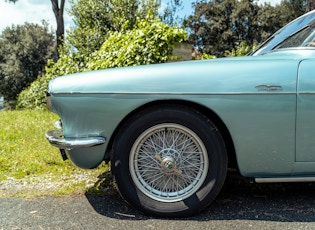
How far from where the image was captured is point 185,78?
8.35 ft

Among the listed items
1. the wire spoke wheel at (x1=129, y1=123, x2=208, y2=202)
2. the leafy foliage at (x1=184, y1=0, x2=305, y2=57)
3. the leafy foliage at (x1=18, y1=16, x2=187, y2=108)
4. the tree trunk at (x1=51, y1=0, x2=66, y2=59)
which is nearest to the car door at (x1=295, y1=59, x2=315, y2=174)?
the wire spoke wheel at (x1=129, y1=123, x2=208, y2=202)

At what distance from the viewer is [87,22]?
1123 cm

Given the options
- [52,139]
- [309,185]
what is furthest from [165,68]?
[309,185]

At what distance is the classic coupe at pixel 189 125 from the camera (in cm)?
250

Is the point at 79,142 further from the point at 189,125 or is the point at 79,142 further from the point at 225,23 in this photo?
the point at 225,23

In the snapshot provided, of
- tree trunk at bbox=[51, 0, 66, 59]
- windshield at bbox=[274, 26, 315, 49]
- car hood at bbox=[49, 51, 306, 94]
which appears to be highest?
tree trunk at bbox=[51, 0, 66, 59]

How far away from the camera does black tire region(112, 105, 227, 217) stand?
2545mm

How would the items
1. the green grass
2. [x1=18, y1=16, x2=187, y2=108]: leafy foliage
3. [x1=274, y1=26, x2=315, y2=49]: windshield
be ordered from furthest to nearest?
1. [x1=18, y1=16, x2=187, y2=108]: leafy foliage
2. the green grass
3. [x1=274, y1=26, x2=315, y2=49]: windshield

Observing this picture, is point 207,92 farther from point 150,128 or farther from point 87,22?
point 87,22

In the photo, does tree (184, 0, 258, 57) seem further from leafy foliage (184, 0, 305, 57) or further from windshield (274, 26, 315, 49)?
windshield (274, 26, 315, 49)

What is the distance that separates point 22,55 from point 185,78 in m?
32.5

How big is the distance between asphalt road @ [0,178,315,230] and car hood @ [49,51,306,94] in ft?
2.97

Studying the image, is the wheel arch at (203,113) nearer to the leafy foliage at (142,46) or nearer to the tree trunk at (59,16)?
the leafy foliage at (142,46)

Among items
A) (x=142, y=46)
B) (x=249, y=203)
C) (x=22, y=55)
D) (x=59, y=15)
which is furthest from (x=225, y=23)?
(x=249, y=203)
